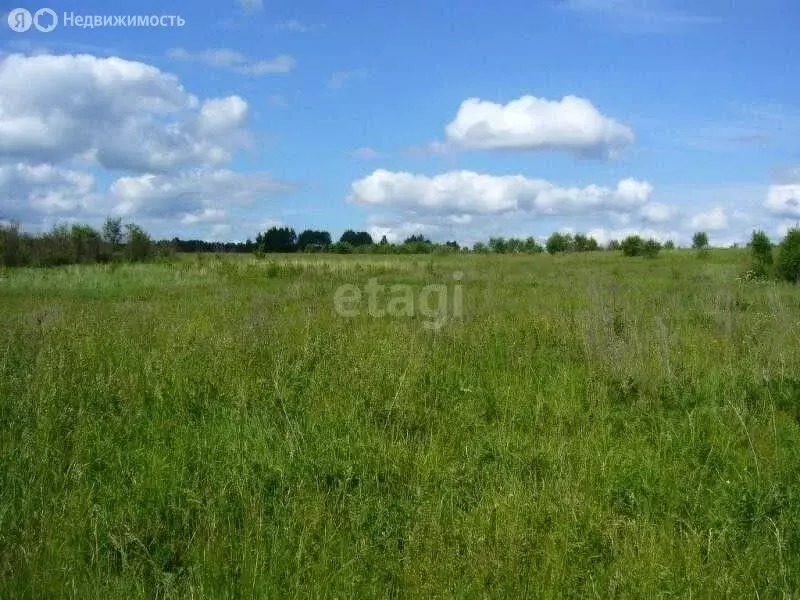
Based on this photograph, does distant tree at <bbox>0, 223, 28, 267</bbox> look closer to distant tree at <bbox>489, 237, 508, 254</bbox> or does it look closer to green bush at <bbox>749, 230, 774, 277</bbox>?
green bush at <bbox>749, 230, 774, 277</bbox>

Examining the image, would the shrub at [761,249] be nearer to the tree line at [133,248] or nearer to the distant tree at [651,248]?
the tree line at [133,248]

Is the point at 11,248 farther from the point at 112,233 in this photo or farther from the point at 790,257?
the point at 790,257

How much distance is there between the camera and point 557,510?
3.03 meters

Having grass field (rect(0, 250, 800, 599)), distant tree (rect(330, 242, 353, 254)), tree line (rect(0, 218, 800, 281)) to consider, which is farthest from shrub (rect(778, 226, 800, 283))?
distant tree (rect(330, 242, 353, 254))

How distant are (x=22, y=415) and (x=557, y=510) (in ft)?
11.7

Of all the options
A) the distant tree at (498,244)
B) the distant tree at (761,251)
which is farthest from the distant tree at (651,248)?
the distant tree at (498,244)

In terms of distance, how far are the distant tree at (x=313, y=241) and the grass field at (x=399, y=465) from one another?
168 ft

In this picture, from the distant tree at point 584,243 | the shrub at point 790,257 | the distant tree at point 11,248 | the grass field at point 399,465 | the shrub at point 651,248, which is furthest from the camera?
the distant tree at point 584,243

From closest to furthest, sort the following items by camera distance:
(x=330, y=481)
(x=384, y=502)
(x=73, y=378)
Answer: (x=384, y=502) → (x=330, y=481) → (x=73, y=378)

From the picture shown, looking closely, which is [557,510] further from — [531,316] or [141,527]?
[531,316]

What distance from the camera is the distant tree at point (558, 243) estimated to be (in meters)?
54.6

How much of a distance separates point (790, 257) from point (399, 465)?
19227mm

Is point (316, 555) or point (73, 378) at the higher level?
point (73, 378)

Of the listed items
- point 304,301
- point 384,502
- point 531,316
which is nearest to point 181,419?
point 384,502
